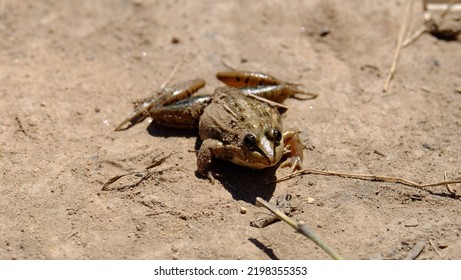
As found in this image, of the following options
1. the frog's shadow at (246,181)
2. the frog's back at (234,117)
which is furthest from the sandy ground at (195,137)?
the frog's back at (234,117)

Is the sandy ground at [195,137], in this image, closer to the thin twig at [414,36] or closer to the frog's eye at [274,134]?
the thin twig at [414,36]

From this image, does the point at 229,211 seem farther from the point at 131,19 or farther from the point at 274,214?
the point at 131,19

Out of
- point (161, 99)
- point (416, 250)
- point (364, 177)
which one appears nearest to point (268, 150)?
point (364, 177)

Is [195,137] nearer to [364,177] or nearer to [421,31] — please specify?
[364,177]

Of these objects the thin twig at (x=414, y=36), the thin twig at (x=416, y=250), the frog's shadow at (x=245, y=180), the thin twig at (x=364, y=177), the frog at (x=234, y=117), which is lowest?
the frog's shadow at (x=245, y=180)

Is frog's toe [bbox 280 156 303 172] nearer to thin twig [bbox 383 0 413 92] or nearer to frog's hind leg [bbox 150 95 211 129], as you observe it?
frog's hind leg [bbox 150 95 211 129]

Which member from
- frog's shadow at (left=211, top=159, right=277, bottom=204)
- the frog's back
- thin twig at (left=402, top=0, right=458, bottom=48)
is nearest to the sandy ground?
frog's shadow at (left=211, top=159, right=277, bottom=204)
